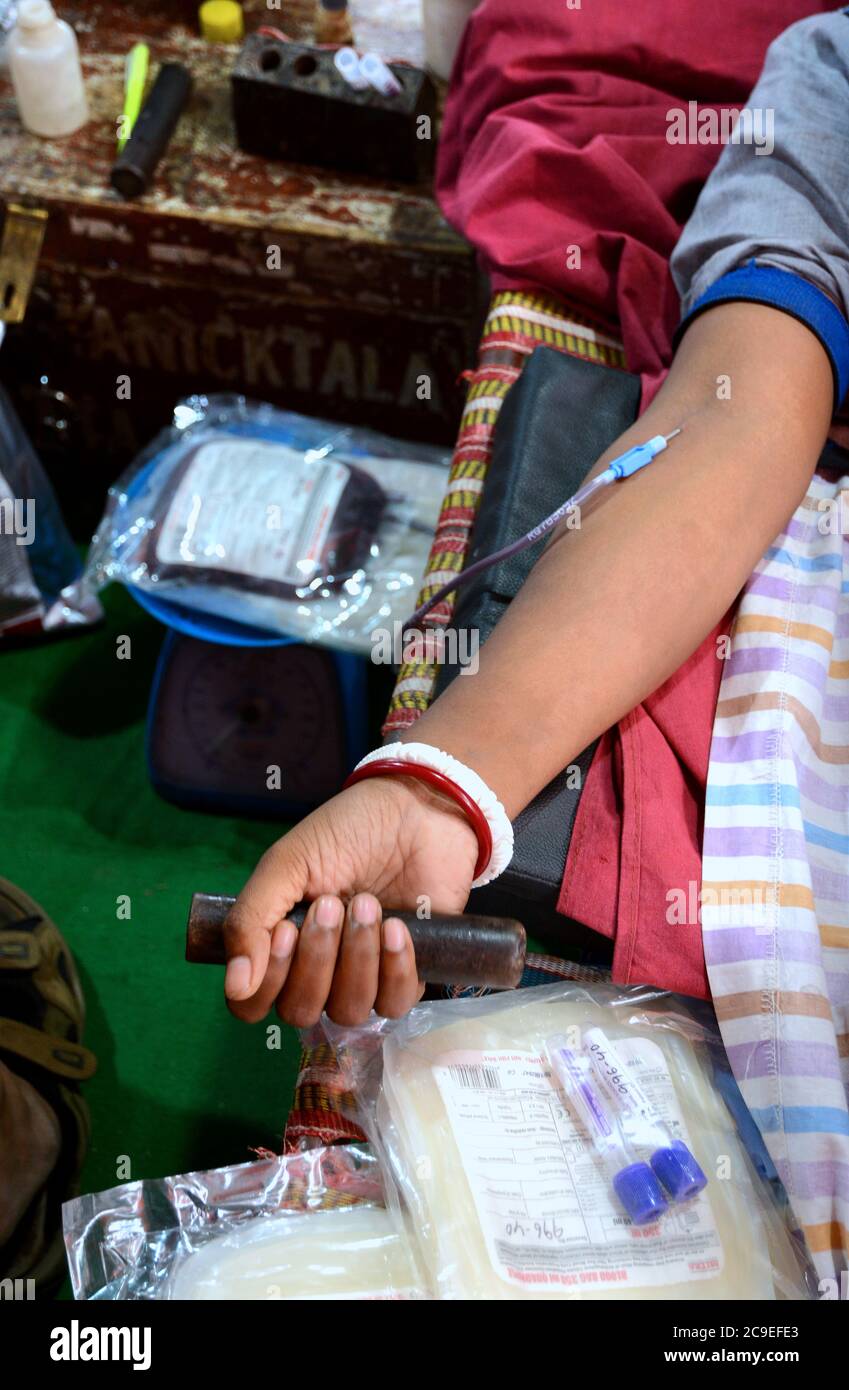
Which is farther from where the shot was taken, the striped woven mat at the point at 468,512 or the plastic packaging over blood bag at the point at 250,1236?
the striped woven mat at the point at 468,512

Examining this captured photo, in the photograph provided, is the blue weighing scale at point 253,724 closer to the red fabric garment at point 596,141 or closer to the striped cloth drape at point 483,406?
the striped cloth drape at point 483,406

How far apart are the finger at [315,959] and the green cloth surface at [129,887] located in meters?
0.65

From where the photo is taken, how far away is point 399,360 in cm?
Answer: 163

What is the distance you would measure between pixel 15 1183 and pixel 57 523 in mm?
934

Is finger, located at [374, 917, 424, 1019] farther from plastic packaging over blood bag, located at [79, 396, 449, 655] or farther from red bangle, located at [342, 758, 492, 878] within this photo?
plastic packaging over blood bag, located at [79, 396, 449, 655]

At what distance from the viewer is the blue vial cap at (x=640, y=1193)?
27.0 inches

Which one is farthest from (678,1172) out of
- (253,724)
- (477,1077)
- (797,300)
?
(253,724)

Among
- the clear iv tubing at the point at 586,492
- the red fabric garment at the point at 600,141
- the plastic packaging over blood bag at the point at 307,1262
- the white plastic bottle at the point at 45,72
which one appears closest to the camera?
the plastic packaging over blood bag at the point at 307,1262

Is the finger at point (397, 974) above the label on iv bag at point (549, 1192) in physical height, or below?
above

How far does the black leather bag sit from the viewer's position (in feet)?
2.72

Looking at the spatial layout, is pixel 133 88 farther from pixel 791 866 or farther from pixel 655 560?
pixel 791 866

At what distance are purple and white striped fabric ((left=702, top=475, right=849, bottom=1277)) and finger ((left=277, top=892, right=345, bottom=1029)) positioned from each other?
256 mm

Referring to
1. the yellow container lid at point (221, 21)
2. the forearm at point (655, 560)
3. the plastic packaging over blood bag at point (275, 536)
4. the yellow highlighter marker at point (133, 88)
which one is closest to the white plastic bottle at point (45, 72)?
the yellow highlighter marker at point (133, 88)

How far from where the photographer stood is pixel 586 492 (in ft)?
3.01
